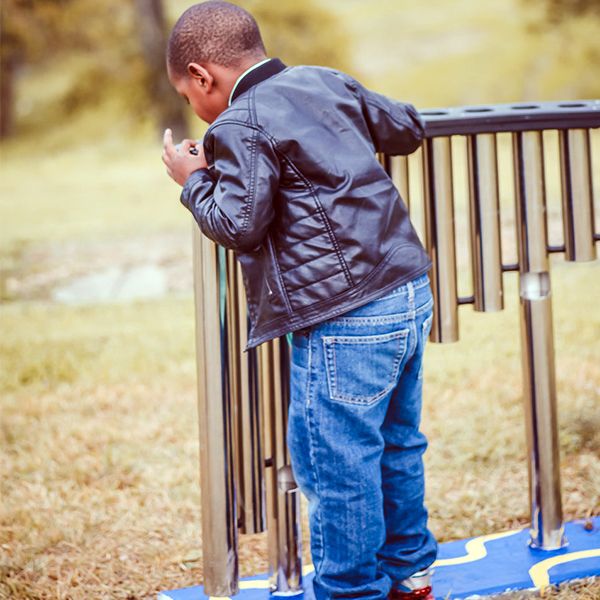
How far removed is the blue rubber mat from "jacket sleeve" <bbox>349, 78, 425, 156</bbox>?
122 cm

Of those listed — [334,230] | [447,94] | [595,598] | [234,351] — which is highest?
[447,94]

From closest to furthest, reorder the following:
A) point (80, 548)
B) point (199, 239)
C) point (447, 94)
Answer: point (199, 239), point (80, 548), point (447, 94)

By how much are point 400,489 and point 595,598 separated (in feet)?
2.08

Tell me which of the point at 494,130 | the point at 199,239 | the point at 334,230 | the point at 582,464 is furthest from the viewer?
the point at 582,464

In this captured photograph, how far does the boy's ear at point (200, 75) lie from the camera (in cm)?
241

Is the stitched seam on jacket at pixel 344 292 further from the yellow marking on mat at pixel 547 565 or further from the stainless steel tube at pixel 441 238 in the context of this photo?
the yellow marking on mat at pixel 547 565

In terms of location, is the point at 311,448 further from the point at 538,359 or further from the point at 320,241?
the point at 538,359

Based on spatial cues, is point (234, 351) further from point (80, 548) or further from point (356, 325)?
point (80, 548)

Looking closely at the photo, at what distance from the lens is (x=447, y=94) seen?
1524 centimetres

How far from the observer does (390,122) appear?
2537 millimetres

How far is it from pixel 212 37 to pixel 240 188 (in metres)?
0.42

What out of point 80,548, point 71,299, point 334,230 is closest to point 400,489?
point 334,230

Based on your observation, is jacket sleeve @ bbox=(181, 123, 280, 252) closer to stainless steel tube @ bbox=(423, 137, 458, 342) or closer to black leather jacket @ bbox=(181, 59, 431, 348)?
black leather jacket @ bbox=(181, 59, 431, 348)

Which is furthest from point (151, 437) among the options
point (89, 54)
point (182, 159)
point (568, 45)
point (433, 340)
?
point (89, 54)
